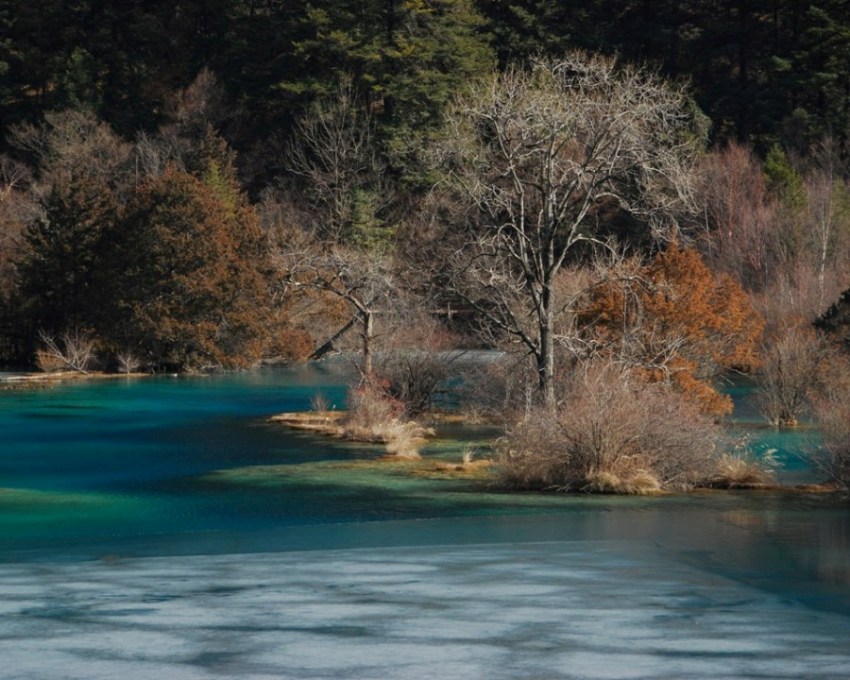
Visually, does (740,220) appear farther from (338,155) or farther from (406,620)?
(406,620)

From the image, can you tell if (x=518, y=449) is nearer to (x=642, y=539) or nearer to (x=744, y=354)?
(x=642, y=539)

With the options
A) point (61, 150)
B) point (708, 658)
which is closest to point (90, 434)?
point (708, 658)

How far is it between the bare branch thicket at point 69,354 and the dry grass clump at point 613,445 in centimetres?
2882

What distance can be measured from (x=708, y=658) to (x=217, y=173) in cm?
4997

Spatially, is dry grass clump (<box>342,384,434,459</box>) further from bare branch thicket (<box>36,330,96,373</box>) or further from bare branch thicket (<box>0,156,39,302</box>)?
bare branch thicket (<box>0,156,39,302</box>)

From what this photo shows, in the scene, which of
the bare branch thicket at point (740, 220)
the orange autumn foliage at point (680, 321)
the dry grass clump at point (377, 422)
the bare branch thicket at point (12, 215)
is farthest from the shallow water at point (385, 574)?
the bare branch thicket at point (12, 215)

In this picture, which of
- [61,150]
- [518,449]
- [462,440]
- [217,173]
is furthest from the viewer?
[61,150]

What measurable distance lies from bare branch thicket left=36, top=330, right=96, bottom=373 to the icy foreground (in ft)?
108

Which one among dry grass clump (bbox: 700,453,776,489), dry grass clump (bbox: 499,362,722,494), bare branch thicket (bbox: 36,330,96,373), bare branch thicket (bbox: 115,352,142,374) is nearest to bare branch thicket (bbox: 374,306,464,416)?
dry grass clump (bbox: 499,362,722,494)

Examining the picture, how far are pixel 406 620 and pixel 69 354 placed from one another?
3779 centimetres

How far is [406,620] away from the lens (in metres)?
10.4

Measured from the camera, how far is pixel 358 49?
209ft

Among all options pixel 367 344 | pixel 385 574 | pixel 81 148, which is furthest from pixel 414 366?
pixel 81 148

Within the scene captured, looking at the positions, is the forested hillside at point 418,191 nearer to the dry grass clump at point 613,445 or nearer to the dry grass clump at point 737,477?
the dry grass clump at point 613,445
